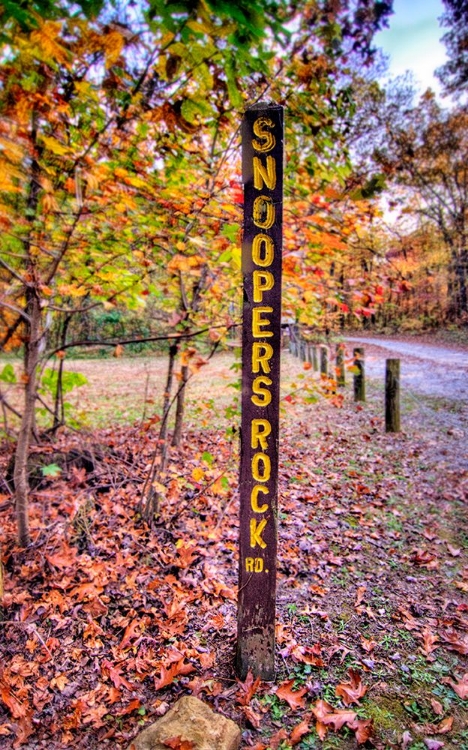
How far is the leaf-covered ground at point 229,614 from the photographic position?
85.2 inches

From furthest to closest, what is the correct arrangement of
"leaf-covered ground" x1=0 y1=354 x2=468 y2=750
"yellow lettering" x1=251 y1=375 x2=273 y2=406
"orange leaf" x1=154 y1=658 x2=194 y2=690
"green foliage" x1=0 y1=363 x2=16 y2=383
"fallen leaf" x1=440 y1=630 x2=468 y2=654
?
"green foliage" x1=0 y1=363 x2=16 y2=383 < "fallen leaf" x1=440 y1=630 x2=468 y2=654 < "orange leaf" x1=154 y1=658 x2=194 y2=690 < "leaf-covered ground" x1=0 y1=354 x2=468 y2=750 < "yellow lettering" x1=251 y1=375 x2=273 y2=406

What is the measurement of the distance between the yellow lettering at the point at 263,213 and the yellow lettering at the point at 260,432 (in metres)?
1.01

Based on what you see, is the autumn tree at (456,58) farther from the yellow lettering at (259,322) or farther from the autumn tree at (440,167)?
the yellow lettering at (259,322)

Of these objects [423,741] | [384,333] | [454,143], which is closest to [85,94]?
[423,741]

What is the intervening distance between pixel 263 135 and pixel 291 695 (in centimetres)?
306

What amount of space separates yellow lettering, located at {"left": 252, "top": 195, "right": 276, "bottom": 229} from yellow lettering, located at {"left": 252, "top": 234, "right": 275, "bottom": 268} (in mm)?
57

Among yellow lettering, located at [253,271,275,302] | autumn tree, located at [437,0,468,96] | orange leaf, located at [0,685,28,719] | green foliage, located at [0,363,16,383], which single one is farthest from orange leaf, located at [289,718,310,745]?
autumn tree, located at [437,0,468,96]

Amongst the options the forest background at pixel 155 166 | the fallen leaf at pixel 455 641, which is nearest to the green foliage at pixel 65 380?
the forest background at pixel 155 166

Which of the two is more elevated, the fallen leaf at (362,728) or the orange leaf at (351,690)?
the orange leaf at (351,690)

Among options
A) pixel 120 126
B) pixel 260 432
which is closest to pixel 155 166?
pixel 120 126

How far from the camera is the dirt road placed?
839 centimetres

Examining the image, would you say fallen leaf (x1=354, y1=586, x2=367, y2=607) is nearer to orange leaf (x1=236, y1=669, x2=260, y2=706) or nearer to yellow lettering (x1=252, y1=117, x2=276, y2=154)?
orange leaf (x1=236, y1=669, x2=260, y2=706)

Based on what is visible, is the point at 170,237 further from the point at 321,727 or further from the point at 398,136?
the point at 398,136

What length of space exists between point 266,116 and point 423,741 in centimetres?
329
